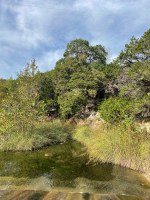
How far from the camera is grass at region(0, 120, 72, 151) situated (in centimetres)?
1495

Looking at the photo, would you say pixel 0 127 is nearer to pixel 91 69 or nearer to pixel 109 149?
pixel 109 149

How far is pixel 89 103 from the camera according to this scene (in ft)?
81.1

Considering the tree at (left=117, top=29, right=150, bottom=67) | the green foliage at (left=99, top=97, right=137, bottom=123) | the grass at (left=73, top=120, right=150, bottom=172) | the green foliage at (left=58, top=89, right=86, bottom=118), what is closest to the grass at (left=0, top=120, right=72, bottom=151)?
the green foliage at (left=99, top=97, right=137, bottom=123)

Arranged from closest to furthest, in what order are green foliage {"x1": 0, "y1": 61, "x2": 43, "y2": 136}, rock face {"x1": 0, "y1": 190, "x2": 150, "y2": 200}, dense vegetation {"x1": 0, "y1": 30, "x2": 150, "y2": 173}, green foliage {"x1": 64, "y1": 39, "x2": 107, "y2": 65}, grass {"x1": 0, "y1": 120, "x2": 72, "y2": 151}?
rock face {"x1": 0, "y1": 190, "x2": 150, "y2": 200}
dense vegetation {"x1": 0, "y1": 30, "x2": 150, "y2": 173}
grass {"x1": 0, "y1": 120, "x2": 72, "y2": 151}
green foliage {"x1": 0, "y1": 61, "x2": 43, "y2": 136}
green foliage {"x1": 64, "y1": 39, "x2": 107, "y2": 65}

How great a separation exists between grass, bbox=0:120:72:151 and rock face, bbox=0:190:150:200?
7.46 metres

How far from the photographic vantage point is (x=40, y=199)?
23.1 ft

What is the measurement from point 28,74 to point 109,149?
13.7 meters

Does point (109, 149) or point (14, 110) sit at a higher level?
point (14, 110)

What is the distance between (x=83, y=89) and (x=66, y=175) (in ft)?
46.6

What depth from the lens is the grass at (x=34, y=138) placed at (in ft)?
49.0

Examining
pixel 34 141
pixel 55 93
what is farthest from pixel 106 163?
pixel 55 93

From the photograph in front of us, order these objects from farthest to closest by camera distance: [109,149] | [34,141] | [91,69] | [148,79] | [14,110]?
[91,69], [14,110], [34,141], [148,79], [109,149]

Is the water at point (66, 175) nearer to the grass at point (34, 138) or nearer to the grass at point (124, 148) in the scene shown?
the grass at point (124, 148)

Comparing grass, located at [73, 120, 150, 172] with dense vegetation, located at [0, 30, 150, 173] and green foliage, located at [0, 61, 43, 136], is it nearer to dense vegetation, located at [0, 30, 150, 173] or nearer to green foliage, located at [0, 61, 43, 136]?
dense vegetation, located at [0, 30, 150, 173]
